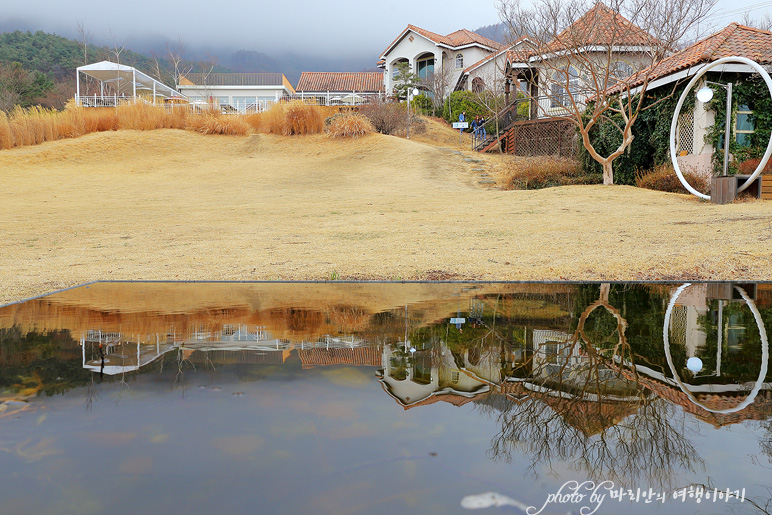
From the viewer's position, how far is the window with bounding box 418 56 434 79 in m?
42.2

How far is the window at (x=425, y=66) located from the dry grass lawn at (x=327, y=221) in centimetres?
2068

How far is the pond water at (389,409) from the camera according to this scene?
2.10 metres

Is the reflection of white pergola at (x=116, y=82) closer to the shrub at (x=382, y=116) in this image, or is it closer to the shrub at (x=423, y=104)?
the shrub at (x=382, y=116)

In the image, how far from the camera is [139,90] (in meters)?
40.7

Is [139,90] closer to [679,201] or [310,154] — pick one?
[310,154]

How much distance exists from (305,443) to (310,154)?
69.5ft

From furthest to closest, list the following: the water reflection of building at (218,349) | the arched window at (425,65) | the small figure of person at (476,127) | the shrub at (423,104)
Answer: the arched window at (425,65)
the shrub at (423,104)
the small figure of person at (476,127)
the water reflection of building at (218,349)

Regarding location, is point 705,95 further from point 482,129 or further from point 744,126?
point 482,129

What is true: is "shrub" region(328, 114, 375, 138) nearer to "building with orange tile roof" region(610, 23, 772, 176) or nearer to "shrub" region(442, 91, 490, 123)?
"shrub" region(442, 91, 490, 123)

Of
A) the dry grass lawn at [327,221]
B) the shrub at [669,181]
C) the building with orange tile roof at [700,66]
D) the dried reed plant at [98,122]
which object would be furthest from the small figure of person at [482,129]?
the shrub at [669,181]

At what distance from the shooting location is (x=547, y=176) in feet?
59.3

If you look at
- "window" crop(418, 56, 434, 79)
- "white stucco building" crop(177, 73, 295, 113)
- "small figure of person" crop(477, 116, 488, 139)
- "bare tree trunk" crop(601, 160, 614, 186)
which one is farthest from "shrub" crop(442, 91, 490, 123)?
"white stucco building" crop(177, 73, 295, 113)

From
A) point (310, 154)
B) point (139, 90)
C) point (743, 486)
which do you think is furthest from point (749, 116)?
point (139, 90)

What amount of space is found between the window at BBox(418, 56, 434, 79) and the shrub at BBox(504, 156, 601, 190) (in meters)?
25.5
